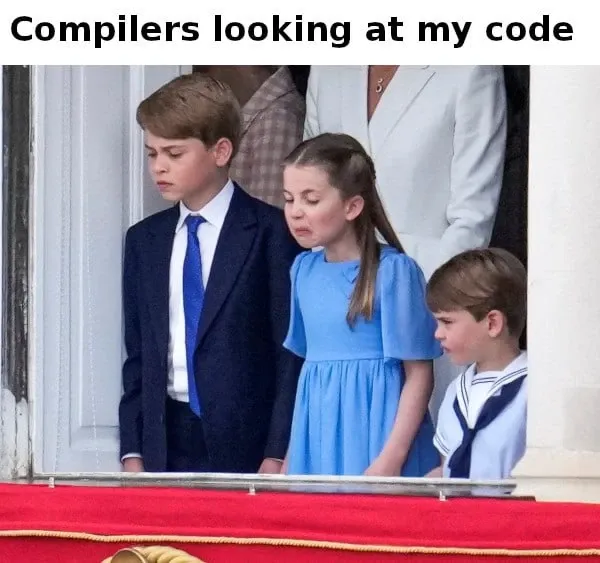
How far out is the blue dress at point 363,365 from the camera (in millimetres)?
5559

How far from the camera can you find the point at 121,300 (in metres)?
5.96

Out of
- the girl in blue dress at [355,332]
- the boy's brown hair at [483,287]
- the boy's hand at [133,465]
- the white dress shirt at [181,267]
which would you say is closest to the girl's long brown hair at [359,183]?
the girl in blue dress at [355,332]

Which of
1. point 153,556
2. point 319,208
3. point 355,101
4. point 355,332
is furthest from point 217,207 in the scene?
point 153,556

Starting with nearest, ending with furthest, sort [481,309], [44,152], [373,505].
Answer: [373,505] → [481,309] → [44,152]

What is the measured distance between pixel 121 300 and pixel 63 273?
184 millimetres

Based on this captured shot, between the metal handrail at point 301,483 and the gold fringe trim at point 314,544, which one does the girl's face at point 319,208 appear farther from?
the gold fringe trim at point 314,544

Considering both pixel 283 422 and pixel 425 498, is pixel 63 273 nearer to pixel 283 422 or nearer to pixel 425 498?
pixel 283 422

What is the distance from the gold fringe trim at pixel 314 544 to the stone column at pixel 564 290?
0.21 meters

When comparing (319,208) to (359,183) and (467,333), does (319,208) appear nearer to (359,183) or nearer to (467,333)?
(359,183)

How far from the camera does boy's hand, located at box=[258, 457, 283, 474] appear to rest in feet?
18.8
